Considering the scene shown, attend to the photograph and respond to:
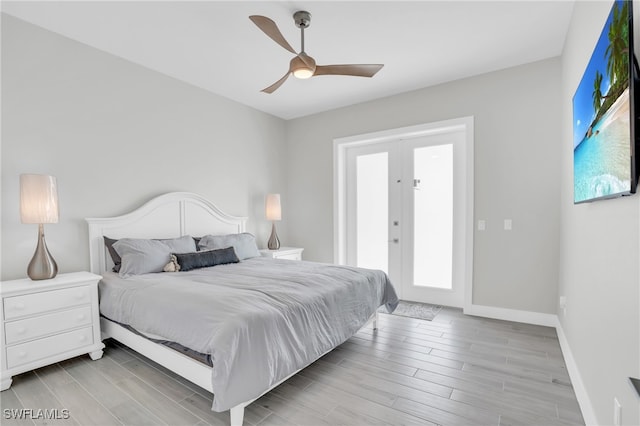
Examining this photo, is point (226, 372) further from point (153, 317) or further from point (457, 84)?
point (457, 84)

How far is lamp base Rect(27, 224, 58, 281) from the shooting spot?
7.96 feet

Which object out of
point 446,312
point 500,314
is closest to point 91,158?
point 446,312

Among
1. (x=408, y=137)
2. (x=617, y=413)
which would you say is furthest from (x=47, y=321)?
(x=408, y=137)

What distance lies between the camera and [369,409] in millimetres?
1934

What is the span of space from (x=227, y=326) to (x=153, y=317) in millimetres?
803

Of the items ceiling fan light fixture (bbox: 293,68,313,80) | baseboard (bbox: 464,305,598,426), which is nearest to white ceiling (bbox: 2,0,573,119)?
ceiling fan light fixture (bbox: 293,68,313,80)

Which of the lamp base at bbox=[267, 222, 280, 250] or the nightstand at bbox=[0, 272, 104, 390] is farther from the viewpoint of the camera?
the lamp base at bbox=[267, 222, 280, 250]

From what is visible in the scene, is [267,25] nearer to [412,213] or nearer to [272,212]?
[272,212]

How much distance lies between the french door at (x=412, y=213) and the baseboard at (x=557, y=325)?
0.35 metres

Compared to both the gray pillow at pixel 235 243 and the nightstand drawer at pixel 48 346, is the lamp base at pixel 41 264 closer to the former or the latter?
the nightstand drawer at pixel 48 346

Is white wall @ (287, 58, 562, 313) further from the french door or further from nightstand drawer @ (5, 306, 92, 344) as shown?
nightstand drawer @ (5, 306, 92, 344)

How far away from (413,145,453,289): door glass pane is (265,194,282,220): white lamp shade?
79.2 inches

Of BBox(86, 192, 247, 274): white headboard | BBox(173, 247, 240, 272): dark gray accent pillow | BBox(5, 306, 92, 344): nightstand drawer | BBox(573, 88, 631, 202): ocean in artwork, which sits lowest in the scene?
BBox(5, 306, 92, 344): nightstand drawer

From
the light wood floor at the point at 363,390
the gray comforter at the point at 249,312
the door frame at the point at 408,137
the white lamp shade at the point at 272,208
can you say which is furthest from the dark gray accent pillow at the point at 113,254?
the door frame at the point at 408,137
